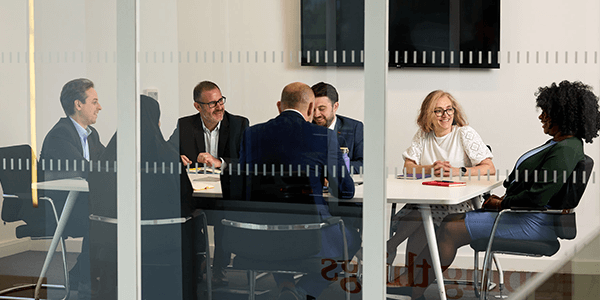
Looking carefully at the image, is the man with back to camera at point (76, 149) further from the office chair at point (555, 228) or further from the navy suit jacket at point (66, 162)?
the office chair at point (555, 228)

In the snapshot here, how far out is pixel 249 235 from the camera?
2160mm

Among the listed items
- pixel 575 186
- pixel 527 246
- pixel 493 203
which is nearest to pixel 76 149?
pixel 493 203

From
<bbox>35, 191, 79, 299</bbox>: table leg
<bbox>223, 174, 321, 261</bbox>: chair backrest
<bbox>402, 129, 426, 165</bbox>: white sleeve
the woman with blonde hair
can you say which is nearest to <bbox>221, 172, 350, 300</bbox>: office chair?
<bbox>223, 174, 321, 261</bbox>: chair backrest

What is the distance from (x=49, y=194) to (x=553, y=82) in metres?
Answer: 2.04

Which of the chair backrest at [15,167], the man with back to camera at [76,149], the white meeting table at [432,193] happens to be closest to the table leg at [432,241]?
the white meeting table at [432,193]

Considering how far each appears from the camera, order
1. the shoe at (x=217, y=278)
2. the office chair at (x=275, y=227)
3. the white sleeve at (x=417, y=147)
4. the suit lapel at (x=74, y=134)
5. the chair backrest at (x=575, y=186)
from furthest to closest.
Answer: the suit lapel at (x=74, y=134)
the shoe at (x=217, y=278)
the office chair at (x=275, y=227)
the white sleeve at (x=417, y=147)
the chair backrest at (x=575, y=186)

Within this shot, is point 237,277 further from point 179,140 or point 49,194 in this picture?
point 49,194

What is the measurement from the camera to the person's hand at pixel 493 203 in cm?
193

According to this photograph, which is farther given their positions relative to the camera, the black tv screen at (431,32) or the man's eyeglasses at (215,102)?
the man's eyeglasses at (215,102)

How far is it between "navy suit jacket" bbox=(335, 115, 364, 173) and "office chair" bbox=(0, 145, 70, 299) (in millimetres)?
1295

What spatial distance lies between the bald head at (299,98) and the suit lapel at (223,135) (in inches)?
9.2

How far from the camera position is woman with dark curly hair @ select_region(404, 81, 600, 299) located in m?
1.86

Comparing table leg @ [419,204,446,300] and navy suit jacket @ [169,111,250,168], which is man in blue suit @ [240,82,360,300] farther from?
table leg @ [419,204,446,300]

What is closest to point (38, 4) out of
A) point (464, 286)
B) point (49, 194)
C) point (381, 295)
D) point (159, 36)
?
point (159, 36)
